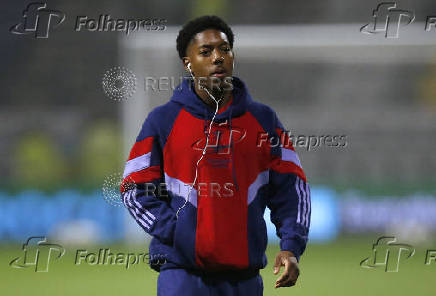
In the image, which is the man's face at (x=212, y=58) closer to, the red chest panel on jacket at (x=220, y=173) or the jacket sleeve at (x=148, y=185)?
the red chest panel on jacket at (x=220, y=173)

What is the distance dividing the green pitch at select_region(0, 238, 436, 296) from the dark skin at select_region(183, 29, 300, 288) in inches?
200

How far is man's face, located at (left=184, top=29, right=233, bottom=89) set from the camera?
3.93 metres

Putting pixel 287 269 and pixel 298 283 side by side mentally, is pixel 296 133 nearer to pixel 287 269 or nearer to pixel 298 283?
pixel 298 283

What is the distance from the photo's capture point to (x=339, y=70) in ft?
51.0

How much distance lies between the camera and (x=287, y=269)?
148 inches

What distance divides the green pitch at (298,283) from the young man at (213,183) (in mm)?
5000

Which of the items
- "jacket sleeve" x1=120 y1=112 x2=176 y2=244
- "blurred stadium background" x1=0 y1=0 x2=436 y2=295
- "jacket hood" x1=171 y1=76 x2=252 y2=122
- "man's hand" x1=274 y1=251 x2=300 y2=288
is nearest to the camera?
"man's hand" x1=274 y1=251 x2=300 y2=288

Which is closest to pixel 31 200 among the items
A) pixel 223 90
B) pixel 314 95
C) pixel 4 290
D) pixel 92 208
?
pixel 92 208

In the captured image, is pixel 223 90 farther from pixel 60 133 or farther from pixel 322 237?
pixel 60 133

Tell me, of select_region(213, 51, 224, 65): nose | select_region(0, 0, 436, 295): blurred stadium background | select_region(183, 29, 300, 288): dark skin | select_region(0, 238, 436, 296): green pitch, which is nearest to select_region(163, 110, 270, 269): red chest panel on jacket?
select_region(183, 29, 300, 288): dark skin

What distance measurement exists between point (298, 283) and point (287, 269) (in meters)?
6.23

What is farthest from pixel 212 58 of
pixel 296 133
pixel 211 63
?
pixel 296 133

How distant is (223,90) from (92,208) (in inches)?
393

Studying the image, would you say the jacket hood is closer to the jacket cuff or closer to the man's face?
the man's face
